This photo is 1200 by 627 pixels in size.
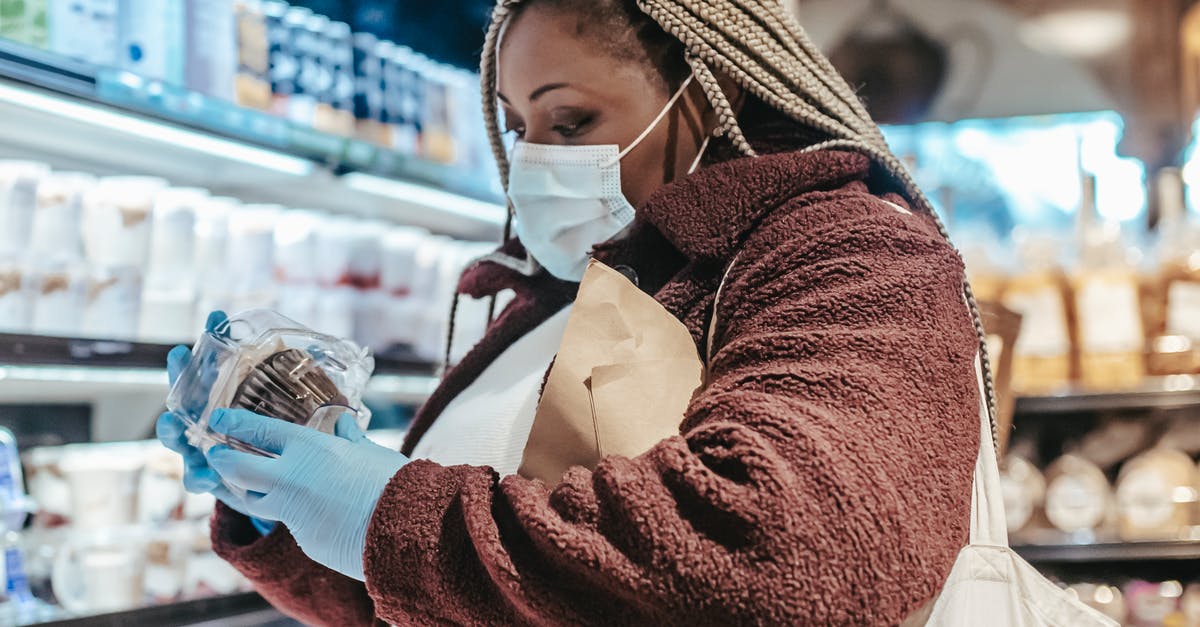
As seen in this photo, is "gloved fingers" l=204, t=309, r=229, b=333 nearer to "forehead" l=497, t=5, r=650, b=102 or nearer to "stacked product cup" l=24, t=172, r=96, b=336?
"forehead" l=497, t=5, r=650, b=102

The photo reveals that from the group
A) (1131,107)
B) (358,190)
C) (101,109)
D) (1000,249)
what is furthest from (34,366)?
(1131,107)

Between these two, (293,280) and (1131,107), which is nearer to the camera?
(293,280)

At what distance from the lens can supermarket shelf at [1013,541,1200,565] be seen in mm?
2830

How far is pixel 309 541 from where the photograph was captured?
3.11 feet

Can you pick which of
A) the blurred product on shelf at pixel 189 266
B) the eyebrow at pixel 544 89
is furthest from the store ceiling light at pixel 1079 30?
the eyebrow at pixel 544 89

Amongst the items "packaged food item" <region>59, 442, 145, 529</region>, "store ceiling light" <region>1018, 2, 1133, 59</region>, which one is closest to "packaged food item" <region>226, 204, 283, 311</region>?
"packaged food item" <region>59, 442, 145, 529</region>

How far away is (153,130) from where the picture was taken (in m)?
2.09

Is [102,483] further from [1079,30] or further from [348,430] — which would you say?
[1079,30]

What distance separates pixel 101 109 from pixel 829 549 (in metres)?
1.62

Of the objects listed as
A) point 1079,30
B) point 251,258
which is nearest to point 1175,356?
point 1079,30

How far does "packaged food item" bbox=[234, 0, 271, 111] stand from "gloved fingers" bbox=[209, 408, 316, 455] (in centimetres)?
129

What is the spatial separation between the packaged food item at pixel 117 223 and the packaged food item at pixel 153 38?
0.21 m

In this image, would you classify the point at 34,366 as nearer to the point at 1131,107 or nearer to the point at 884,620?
the point at 884,620

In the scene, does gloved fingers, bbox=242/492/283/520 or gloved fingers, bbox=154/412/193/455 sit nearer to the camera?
gloved fingers, bbox=242/492/283/520
